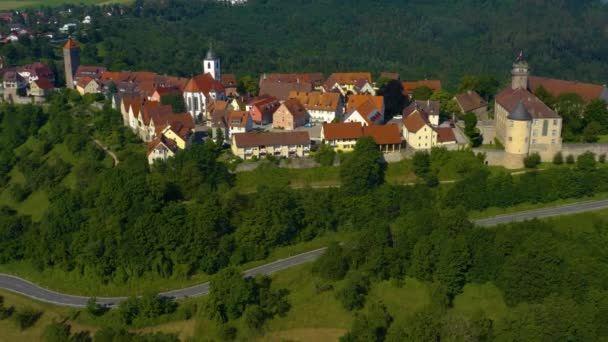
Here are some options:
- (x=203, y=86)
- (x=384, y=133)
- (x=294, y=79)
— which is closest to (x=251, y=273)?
(x=384, y=133)

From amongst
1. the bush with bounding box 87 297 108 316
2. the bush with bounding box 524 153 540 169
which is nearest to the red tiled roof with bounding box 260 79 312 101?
the bush with bounding box 524 153 540 169

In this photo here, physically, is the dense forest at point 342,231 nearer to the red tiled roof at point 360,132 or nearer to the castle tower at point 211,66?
the red tiled roof at point 360,132

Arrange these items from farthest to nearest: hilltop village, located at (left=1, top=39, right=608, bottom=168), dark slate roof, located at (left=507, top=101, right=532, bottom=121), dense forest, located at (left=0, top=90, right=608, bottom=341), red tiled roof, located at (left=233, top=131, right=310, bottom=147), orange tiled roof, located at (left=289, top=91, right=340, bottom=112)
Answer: orange tiled roof, located at (left=289, top=91, right=340, bottom=112)
red tiled roof, located at (left=233, top=131, right=310, bottom=147)
hilltop village, located at (left=1, top=39, right=608, bottom=168)
dark slate roof, located at (left=507, top=101, right=532, bottom=121)
dense forest, located at (left=0, top=90, right=608, bottom=341)

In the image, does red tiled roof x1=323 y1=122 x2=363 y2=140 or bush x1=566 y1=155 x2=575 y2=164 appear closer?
bush x1=566 y1=155 x2=575 y2=164

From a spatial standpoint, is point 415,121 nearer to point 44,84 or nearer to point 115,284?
point 115,284

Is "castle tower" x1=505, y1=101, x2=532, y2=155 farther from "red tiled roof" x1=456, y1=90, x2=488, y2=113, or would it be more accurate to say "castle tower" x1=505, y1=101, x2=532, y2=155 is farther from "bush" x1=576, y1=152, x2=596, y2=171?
"red tiled roof" x1=456, y1=90, x2=488, y2=113

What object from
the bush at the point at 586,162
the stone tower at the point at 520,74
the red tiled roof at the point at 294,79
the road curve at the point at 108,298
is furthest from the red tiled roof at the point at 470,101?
the road curve at the point at 108,298

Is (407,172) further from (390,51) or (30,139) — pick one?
(390,51)
